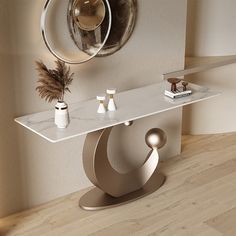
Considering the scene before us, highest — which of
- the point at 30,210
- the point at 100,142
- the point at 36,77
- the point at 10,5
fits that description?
the point at 10,5

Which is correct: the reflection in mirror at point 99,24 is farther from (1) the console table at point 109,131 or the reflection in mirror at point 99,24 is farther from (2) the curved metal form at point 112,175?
(2) the curved metal form at point 112,175

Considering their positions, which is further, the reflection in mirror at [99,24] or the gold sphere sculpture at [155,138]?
the gold sphere sculpture at [155,138]

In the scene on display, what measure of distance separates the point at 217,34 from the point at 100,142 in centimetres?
145

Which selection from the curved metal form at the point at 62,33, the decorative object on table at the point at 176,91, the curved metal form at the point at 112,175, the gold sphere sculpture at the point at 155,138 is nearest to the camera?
the curved metal form at the point at 62,33

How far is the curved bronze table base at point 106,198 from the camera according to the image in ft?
8.81

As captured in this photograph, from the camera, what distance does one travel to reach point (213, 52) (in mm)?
3535

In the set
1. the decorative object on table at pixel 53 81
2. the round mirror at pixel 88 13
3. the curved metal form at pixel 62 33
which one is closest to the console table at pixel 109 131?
the decorative object on table at pixel 53 81

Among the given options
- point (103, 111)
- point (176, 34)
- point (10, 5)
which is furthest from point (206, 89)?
point (10, 5)

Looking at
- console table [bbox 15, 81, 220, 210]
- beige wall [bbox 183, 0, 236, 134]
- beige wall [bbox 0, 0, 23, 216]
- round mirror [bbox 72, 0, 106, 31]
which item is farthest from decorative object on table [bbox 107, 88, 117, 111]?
beige wall [bbox 183, 0, 236, 134]

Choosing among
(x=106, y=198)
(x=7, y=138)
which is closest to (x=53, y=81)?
(x=7, y=138)

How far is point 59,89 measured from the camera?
2.47m

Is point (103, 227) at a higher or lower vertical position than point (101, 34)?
lower

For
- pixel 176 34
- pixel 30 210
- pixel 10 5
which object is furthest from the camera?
pixel 176 34

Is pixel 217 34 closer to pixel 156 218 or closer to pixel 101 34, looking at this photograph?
pixel 101 34
